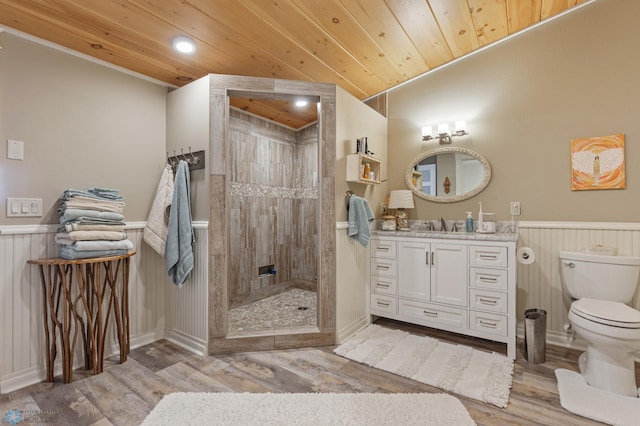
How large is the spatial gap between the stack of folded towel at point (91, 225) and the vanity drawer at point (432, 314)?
231cm

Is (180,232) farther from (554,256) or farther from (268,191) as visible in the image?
(554,256)

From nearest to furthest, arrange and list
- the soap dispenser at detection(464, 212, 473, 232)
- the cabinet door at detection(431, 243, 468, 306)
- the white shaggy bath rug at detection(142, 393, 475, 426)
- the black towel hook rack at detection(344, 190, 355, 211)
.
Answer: the white shaggy bath rug at detection(142, 393, 475, 426) < the cabinet door at detection(431, 243, 468, 306) < the black towel hook rack at detection(344, 190, 355, 211) < the soap dispenser at detection(464, 212, 473, 232)

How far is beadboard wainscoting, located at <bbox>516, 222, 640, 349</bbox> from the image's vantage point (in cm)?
231

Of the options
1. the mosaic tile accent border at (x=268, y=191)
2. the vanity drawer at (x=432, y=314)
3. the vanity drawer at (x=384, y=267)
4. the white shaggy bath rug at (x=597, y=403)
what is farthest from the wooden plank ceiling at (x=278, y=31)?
the white shaggy bath rug at (x=597, y=403)

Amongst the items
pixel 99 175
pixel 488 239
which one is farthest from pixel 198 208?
pixel 488 239

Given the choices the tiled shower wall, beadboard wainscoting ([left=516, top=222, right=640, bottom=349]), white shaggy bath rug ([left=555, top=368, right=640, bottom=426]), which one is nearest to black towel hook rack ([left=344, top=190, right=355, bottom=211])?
the tiled shower wall

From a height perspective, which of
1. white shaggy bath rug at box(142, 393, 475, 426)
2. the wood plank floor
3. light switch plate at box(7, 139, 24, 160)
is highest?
light switch plate at box(7, 139, 24, 160)

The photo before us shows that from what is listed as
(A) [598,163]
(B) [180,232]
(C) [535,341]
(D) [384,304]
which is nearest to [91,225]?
(B) [180,232]

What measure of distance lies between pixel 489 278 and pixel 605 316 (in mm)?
683

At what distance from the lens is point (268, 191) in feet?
12.9

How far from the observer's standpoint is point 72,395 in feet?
5.98

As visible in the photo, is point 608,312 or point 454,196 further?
point 454,196

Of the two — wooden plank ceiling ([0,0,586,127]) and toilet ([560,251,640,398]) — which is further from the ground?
wooden plank ceiling ([0,0,586,127])

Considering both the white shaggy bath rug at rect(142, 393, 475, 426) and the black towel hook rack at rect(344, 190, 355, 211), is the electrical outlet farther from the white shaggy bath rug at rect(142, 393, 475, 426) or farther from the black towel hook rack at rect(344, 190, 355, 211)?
the white shaggy bath rug at rect(142, 393, 475, 426)
